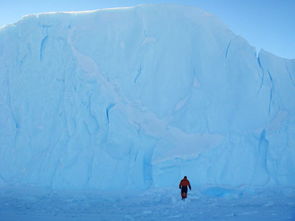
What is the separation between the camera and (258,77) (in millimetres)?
12133

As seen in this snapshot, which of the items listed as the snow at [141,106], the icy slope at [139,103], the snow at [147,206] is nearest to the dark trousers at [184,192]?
the snow at [147,206]

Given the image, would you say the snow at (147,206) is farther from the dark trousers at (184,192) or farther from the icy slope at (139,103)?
the icy slope at (139,103)

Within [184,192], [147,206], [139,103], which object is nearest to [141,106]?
[139,103]

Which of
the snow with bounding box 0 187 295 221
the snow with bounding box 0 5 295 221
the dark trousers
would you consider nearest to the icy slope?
the snow with bounding box 0 5 295 221

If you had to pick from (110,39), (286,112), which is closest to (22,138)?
(110,39)

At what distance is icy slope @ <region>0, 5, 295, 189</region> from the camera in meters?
10.7

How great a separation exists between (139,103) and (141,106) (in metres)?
0.11

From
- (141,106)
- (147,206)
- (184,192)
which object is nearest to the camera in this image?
(147,206)

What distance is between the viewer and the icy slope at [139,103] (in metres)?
10.7

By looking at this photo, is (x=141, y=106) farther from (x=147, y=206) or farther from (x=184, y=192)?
(x=147, y=206)

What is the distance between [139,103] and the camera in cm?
1124

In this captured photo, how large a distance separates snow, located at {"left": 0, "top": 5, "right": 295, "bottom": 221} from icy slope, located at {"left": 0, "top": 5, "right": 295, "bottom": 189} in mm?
32

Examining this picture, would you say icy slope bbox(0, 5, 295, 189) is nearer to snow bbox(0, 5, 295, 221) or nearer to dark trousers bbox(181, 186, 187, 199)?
snow bbox(0, 5, 295, 221)

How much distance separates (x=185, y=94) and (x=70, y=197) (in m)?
4.84
